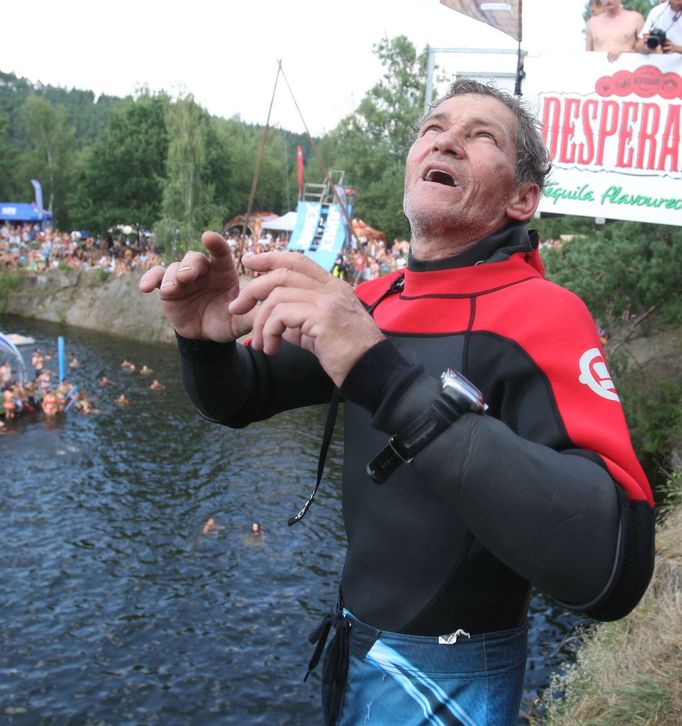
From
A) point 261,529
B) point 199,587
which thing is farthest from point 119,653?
point 261,529

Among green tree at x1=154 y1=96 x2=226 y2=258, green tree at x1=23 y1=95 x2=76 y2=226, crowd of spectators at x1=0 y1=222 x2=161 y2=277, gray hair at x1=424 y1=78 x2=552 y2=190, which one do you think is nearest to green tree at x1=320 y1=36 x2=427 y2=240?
green tree at x1=154 y1=96 x2=226 y2=258

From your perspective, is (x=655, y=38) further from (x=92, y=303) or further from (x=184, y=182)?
(x=184, y=182)

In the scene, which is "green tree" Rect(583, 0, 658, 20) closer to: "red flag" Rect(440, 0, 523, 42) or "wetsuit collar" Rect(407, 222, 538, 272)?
"red flag" Rect(440, 0, 523, 42)

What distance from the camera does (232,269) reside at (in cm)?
187

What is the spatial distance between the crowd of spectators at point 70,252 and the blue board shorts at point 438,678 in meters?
35.1

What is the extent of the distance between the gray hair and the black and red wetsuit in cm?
16

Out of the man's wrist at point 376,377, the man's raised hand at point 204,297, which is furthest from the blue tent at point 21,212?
the man's wrist at point 376,377

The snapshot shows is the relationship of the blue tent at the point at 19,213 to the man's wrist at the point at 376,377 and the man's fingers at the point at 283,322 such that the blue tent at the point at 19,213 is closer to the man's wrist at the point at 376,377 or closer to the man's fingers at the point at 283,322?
the man's fingers at the point at 283,322

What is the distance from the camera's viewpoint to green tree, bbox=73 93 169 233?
45.2 meters

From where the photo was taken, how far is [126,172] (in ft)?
152

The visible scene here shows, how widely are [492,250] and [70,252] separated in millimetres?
40448

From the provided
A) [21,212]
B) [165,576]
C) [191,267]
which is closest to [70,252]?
[21,212]

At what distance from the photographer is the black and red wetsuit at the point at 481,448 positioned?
1254 millimetres

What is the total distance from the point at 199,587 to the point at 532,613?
5267 millimetres
